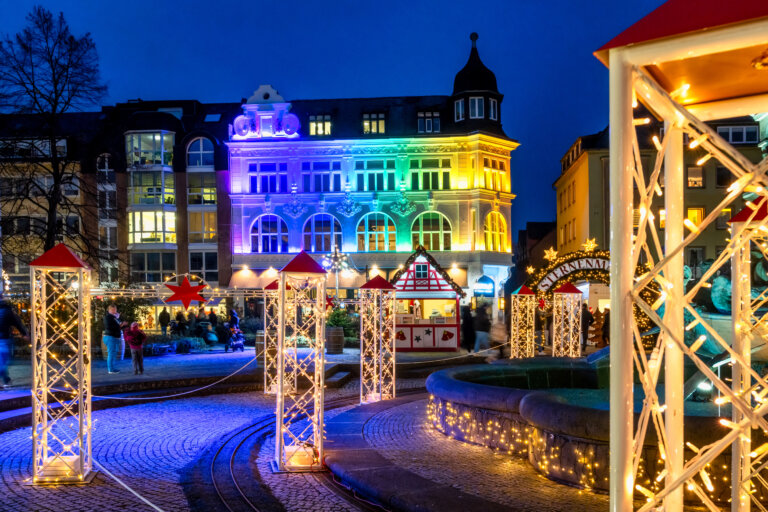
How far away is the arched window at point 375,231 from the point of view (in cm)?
4512

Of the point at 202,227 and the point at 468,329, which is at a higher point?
the point at 202,227

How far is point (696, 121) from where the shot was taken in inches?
133

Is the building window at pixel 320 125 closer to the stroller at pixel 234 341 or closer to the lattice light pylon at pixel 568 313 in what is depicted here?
the stroller at pixel 234 341

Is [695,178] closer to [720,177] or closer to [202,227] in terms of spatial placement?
[720,177]

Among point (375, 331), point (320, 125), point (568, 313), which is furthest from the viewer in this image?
point (320, 125)

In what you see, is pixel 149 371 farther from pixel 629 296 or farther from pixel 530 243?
pixel 530 243

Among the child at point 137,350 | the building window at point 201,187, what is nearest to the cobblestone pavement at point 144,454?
the child at point 137,350

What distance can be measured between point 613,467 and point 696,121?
1.70 meters

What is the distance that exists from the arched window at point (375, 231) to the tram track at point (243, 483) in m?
32.8

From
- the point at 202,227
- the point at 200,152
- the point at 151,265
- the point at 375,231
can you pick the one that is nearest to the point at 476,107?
the point at 375,231

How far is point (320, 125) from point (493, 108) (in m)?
11.2

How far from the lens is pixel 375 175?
1788 inches

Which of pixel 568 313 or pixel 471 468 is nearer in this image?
pixel 471 468

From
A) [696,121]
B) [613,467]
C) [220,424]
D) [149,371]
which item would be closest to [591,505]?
[613,467]
